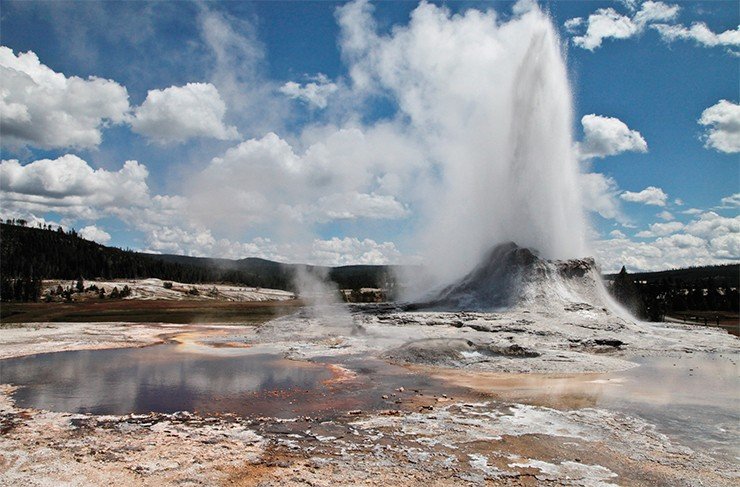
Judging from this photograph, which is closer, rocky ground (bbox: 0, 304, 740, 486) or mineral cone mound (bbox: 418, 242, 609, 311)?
rocky ground (bbox: 0, 304, 740, 486)

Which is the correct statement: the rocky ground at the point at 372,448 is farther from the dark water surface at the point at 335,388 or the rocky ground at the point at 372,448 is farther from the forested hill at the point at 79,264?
the forested hill at the point at 79,264

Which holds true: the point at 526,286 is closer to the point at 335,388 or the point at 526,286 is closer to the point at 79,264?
the point at 335,388

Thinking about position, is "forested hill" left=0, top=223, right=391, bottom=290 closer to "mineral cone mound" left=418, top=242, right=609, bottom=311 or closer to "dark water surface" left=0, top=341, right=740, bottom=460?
"mineral cone mound" left=418, top=242, right=609, bottom=311

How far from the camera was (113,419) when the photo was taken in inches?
391

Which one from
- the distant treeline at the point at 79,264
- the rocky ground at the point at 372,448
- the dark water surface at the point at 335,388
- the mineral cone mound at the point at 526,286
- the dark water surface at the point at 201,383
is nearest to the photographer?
the rocky ground at the point at 372,448

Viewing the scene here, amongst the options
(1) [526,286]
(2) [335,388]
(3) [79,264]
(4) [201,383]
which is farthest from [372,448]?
(3) [79,264]

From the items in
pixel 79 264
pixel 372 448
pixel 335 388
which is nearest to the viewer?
pixel 372 448

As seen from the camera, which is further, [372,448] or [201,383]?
[201,383]

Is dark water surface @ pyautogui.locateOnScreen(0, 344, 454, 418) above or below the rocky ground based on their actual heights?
below

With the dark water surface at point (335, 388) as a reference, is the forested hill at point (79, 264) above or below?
above

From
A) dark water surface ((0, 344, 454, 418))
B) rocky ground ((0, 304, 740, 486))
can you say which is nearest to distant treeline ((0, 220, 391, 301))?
dark water surface ((0, 344, 454, 418))

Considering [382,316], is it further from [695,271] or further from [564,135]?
[695,271]

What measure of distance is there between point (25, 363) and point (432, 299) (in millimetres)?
20122

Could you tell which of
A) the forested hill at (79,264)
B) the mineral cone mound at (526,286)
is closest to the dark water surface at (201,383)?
the mineral cone mound at (526,286)
